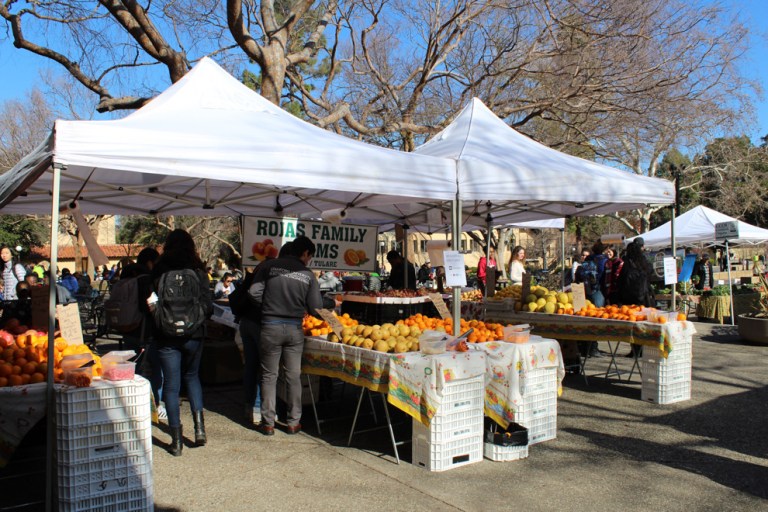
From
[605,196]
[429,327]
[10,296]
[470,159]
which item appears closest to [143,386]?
[429,327]

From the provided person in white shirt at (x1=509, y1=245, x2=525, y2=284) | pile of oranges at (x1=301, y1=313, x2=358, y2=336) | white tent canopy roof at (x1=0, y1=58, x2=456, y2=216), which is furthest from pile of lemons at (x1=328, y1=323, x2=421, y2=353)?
person in white shirt at (x1=509, y1=245, x2=525, y2=284)

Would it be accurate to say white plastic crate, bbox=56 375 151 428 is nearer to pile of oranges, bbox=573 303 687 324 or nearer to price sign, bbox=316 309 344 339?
price sign, bbox=316 309 344 339

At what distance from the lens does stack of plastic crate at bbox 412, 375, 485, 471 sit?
4.61 metres

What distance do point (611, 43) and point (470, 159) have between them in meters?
10.3

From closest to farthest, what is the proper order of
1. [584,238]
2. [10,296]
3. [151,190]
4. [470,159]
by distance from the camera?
[470,159], [151,190], [10,296], [584,238]

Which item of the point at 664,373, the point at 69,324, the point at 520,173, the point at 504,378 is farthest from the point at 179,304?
the point at 664,373

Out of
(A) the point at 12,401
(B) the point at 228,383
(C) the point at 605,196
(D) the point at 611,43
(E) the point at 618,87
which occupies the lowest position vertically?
(B) the point at 228,383

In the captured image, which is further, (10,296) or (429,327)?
(10,296)

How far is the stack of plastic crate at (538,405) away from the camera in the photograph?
5180 mm

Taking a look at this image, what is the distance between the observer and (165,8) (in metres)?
13.8

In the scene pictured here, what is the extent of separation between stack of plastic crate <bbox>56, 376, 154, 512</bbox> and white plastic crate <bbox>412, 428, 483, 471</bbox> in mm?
1993

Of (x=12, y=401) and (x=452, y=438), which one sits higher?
(x=12, y=401)

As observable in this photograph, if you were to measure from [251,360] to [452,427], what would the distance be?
7.07 ft

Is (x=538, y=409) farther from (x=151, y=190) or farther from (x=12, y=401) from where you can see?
(x=151, y=190)
